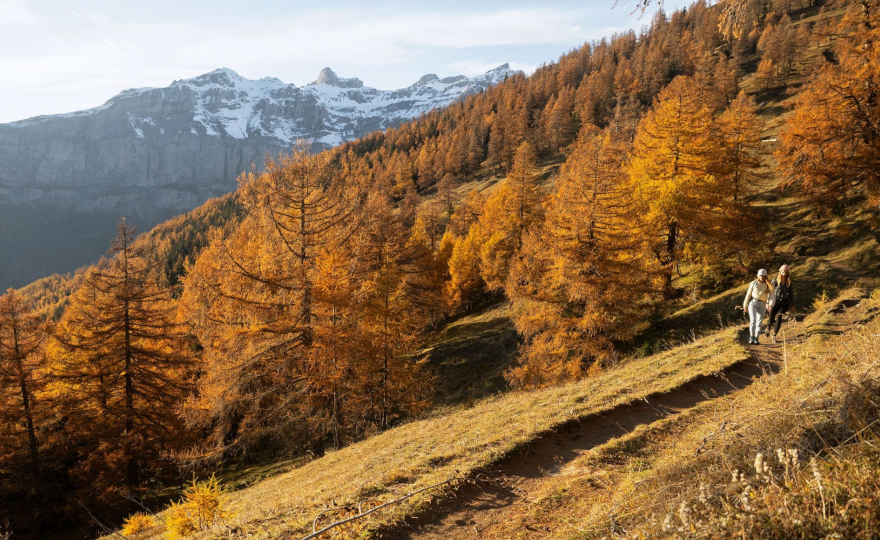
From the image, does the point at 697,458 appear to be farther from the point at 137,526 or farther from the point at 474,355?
the point at 474,355

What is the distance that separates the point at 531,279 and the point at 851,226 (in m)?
16.3

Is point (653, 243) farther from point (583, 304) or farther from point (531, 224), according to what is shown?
point (531, 224)

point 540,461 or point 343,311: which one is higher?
point 343,311

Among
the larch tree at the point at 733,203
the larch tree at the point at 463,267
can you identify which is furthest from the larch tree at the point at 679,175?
the larch tree at the point at 463,267

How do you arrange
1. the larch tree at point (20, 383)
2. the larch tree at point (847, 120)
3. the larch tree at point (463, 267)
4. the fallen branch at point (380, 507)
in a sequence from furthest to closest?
the larch tree at point (463, 267) → the larch tree at point (20, 383) → the larch tree at point (847, 120) → the fallen branch at point (380, 507)

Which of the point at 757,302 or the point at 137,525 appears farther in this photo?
the point at 757,302

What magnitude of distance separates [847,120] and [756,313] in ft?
56.5

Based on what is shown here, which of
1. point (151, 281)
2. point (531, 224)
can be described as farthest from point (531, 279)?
point (151, 281)

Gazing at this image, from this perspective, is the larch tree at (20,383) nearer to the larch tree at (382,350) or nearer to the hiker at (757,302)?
the larch tree at (382,350)

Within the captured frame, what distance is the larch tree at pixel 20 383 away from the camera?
2009 cm

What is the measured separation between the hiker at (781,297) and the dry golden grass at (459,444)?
3.94ft

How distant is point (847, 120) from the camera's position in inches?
784

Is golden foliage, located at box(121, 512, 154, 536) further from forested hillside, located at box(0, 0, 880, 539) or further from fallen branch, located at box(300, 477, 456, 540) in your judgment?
fallen branch, located at box(300, 477, 456, 540)

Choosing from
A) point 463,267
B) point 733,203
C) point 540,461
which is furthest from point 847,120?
point 463,267
